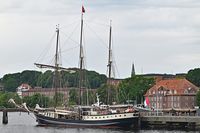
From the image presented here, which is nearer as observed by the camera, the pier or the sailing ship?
the pier

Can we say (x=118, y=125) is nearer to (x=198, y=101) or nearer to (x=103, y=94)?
(x=198, y=101)

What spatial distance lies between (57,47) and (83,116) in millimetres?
20062

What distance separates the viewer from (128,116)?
343 feet

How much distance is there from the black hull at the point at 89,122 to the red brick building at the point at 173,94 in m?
54.9

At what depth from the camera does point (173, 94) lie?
16850 cm

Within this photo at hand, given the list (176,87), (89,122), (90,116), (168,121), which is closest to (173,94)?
(176,87)

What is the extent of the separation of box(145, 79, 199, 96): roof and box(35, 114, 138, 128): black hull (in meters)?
58.7

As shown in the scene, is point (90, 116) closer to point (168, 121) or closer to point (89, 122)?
point (89, 122)

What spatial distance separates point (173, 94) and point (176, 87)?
2.21 meters

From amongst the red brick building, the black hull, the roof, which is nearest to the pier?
the black hull

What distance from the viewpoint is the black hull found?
343 ft

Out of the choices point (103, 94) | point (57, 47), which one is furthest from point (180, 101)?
point (57, 47)

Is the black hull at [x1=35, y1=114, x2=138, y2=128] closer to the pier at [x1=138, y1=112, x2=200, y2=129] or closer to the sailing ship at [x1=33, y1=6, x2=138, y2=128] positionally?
the sailing ship at [x1=33, y1=6, x2=138, y2=128]

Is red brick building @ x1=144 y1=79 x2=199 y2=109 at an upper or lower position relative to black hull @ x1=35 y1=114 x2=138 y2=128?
upper
